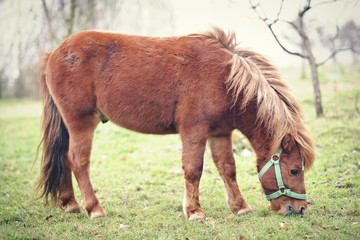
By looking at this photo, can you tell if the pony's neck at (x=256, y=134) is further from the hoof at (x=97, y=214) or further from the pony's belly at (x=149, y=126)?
the hoof at (x=97, y=214)

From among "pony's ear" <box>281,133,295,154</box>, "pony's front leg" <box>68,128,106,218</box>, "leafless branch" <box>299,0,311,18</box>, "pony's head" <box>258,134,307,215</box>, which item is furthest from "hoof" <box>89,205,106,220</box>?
"leafless branch" <box>299,0,311,18</box>

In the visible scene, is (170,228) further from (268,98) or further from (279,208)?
(268,98)

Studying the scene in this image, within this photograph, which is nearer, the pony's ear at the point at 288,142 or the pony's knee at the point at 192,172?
the pony's ear at the point at 288,142

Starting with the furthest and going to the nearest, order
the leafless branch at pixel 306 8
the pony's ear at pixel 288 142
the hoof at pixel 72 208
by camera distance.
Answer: the leafless branch at pixel 306 8 < the hoof at pixel 72 208 < the pony's ear at pixel 288 142

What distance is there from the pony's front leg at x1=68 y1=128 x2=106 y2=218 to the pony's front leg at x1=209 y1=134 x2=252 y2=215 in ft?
5.65

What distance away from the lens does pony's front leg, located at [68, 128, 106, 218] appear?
430 cm

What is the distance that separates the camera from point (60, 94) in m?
4.38

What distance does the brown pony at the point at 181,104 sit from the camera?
3928mm

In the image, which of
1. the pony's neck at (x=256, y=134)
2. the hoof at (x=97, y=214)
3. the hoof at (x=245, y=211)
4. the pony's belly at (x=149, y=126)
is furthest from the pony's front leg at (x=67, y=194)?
the pony's neck at (x=256, y=134)

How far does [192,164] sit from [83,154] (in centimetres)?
153

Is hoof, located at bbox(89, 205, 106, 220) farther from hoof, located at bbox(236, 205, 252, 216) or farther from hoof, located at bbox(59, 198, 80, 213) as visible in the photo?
hoof, located at bbox(236, 205, 252, 216)

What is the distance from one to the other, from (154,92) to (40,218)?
234cm

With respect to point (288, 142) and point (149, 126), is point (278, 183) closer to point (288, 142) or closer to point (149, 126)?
point (288, 142)

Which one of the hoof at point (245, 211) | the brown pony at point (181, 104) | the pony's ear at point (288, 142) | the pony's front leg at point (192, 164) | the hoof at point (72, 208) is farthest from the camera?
the hoof at point (72, 208)
